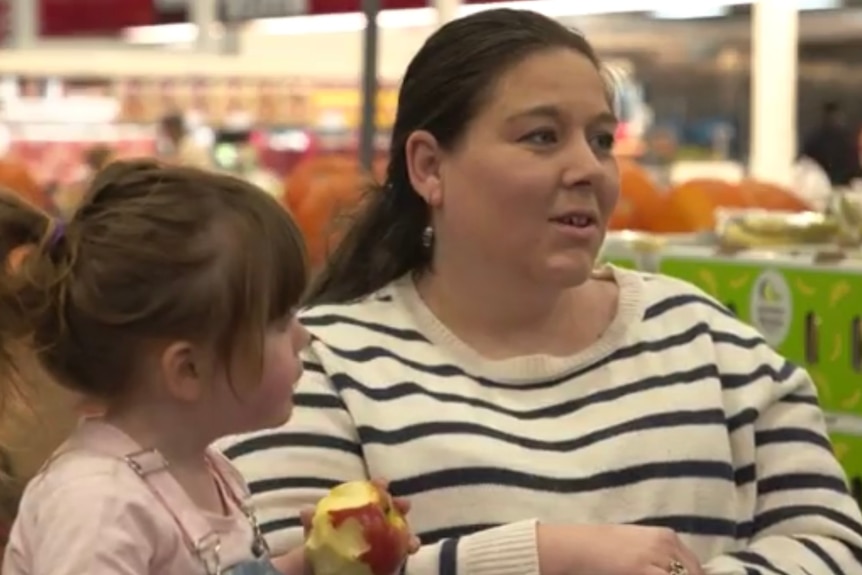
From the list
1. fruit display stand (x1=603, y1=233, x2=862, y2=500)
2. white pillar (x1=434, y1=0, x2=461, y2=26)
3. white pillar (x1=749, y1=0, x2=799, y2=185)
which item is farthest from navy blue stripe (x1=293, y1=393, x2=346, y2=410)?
white pillar (x1=749, y1=0, x2=799, y2=185)

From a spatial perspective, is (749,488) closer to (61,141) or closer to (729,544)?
(729,544)

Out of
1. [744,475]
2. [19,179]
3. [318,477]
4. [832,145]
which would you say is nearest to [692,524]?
[744,475]

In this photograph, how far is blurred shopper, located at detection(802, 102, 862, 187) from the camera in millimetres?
6062

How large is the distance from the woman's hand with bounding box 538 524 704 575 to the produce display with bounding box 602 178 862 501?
1183 mm

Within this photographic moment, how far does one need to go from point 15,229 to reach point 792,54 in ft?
18.6

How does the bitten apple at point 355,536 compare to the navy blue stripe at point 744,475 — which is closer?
the bitten apple at point 355,536

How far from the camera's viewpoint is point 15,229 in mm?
1511

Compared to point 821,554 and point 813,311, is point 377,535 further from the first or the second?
point 813,311

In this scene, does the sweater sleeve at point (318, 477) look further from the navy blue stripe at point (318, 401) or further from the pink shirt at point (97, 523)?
the pink shirt at point (97, 523)

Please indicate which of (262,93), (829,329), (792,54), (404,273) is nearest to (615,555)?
(404,273)

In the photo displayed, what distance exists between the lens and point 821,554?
6.29 ft

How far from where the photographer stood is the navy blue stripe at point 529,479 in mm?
1846

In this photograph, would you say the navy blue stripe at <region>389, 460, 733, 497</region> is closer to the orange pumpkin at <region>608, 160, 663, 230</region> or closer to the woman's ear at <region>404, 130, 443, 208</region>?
the woman's ear at <region>404, 130, 443, 208</region>

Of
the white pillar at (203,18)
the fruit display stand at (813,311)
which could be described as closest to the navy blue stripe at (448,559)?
the fruit display stand at (813,311)
